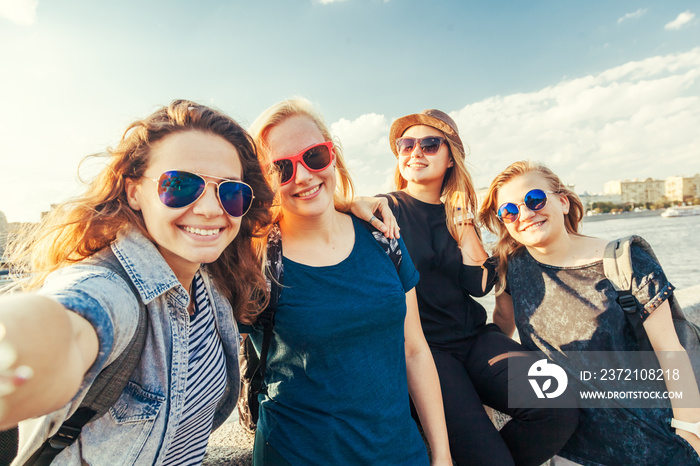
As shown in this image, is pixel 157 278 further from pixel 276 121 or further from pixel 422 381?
pixel 422 381

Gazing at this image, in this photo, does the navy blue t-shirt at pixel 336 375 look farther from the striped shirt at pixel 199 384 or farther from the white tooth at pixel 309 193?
the white tooth at pixel 309 193

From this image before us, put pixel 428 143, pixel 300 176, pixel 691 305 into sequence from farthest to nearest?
pixel 691 305, pixel 428 143, pixel 300 176

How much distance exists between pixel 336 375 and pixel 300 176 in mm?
1042

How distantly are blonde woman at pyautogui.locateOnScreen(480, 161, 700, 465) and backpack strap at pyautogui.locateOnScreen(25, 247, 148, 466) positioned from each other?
2449 mm

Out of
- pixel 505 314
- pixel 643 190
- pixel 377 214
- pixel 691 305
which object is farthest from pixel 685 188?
pixel 377 214

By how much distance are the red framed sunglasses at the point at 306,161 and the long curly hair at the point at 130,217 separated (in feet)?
0.51

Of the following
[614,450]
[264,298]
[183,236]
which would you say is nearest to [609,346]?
[614,450]

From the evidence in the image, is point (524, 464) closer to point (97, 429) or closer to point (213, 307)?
point (213, 307)

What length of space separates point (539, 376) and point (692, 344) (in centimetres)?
91

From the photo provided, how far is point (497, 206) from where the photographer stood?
294cm

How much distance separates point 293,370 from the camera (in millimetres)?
1793

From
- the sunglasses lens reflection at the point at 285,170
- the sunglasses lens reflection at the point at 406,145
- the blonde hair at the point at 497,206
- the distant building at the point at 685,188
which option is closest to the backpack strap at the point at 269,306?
the sunglasses lens reflection at the point at 285,170

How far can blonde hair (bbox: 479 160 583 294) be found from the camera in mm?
2773

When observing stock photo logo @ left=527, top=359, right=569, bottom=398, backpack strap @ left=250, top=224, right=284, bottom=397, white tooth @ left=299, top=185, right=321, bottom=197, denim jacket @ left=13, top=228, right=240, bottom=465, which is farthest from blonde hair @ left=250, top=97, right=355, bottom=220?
stock photo logo @ left=527, top=359, right=569, bottom=398
